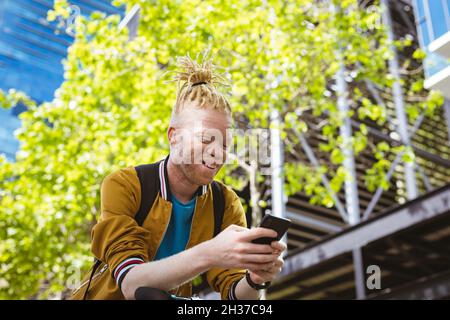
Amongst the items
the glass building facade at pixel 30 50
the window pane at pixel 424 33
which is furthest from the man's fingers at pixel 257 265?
the window pane at pixel 424 33

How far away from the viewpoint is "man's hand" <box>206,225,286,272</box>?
5.29ft

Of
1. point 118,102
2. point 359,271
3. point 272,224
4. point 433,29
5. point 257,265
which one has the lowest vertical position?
point 257,265

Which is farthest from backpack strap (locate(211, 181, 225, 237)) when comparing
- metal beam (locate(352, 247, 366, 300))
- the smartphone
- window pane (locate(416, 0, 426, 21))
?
window pane (locate(416, 0, 426, 21))

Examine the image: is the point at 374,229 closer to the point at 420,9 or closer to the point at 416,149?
the point at 420,9

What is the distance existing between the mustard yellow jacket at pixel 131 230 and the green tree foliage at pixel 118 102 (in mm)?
7158

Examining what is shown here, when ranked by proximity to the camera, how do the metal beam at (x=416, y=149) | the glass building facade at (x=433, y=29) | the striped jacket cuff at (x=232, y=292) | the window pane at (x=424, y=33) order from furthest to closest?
the metal beam at (x=416, y=149), the window pane at (x=424, y=33), the glass building facade at (x=433, y=29), the striped jacket cuff at (x=232, y=292)

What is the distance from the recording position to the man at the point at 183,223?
169 cm

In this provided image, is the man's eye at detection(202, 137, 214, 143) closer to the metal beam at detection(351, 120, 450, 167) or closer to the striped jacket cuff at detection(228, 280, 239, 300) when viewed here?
the striped jacket cuff at detection(228, 280, 239, 300)

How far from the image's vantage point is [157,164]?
2.17m

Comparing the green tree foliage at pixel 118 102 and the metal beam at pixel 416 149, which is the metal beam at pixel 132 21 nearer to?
the green tree foliage at pixel 118 102

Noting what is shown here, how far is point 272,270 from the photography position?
1.87 meters

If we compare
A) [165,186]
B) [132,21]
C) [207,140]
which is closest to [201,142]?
[207,140]

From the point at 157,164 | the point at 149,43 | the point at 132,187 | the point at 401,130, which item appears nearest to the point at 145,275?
the point at 132,187

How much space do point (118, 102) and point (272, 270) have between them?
905 cm
